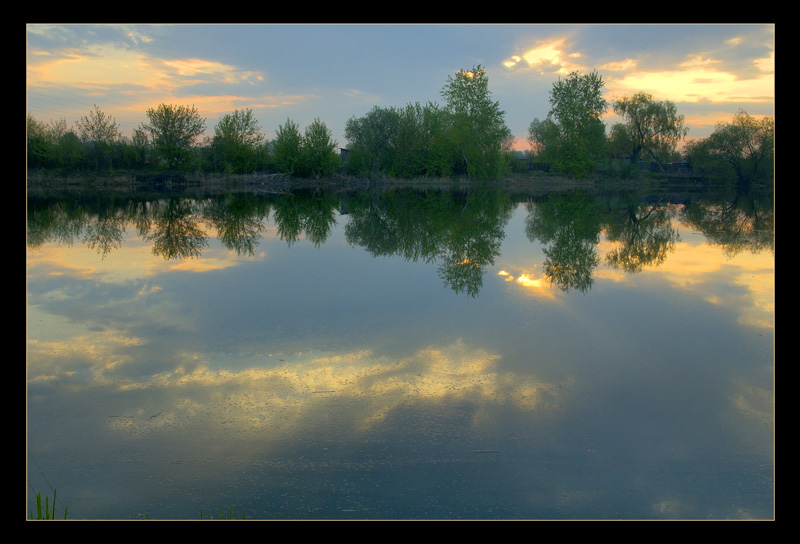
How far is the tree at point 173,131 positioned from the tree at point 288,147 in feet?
24.7

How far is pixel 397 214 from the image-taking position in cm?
2092

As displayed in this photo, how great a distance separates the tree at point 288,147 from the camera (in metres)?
55.4

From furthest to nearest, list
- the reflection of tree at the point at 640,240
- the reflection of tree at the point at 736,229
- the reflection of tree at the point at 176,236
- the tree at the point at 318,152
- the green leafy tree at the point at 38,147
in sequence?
the tree at the point at 318,152, the green leafy tree at the point at 38,147, the reflection of tree at the point at 736,229, the reflection of tree at the point at 176,236, the reflection of tree at the point at 640,240

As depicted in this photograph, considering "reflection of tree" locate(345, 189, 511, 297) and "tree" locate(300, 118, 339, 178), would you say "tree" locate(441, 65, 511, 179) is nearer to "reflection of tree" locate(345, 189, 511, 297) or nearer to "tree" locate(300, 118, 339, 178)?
"tree" locate(300, 118, 339, 178)

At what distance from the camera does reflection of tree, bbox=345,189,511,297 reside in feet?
32.8

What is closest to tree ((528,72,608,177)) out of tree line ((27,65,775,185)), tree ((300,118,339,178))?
tree line ((27,65,775,185))

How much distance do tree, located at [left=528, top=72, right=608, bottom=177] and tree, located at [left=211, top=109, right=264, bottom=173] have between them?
30.6 m

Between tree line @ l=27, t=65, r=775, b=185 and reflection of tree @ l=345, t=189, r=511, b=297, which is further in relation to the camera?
tree line @ l=27, t=65, r=775, b=185

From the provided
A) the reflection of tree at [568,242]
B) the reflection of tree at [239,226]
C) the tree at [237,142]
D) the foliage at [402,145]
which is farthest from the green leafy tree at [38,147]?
the reflection of tree at [568,242]

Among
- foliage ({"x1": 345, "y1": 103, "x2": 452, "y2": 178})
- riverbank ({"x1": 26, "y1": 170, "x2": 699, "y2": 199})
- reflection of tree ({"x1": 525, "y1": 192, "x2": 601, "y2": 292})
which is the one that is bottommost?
reflection of tree ({"x1": 525, "y1": 192, "x2": 601, "y2": 292})

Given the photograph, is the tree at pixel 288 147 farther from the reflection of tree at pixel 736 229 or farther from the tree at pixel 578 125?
the reflection of tree at pixel 736 229

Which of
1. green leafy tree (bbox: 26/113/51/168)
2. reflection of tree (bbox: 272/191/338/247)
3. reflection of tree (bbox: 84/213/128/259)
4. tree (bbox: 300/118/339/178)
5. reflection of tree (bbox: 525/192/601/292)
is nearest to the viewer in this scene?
reflection of tree (bbox: 525/192/601/292)
